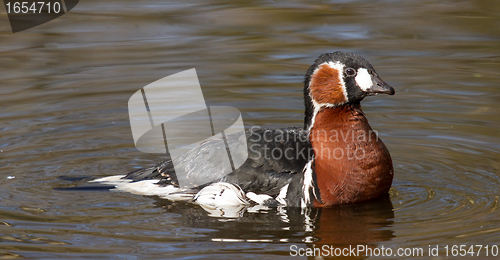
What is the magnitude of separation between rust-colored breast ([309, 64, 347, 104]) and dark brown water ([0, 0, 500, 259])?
1038mm

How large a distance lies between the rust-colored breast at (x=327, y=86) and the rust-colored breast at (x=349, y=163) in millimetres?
184

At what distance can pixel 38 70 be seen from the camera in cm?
1068

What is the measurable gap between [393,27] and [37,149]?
6868mm

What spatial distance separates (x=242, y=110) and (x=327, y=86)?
2909mm

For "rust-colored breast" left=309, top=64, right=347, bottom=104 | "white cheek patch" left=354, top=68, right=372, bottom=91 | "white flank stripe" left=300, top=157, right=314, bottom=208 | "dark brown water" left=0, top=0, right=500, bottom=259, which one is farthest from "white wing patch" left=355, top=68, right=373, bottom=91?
"dark brown water" left=0, top=0, right=500, bottom=259

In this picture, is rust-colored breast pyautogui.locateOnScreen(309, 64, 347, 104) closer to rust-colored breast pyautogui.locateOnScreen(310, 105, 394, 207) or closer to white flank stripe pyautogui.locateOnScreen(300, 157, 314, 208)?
rust-colored breast pyautogui.locateOnScreen(310, 105, 394, 207)

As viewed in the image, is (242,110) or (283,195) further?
(242,110)

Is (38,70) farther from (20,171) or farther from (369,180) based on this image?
(369,180)

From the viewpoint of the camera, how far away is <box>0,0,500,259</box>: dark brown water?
219 inches

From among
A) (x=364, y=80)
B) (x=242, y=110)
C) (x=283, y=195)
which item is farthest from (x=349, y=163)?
(x=242, y=110)

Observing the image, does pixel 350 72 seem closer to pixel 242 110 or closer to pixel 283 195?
pixel 283 195

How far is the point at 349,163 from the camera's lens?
6.21 meters

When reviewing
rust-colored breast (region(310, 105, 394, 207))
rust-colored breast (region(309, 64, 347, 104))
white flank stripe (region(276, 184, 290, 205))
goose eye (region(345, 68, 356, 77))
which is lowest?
white flank stripe (region(276, 184, 290, 205))

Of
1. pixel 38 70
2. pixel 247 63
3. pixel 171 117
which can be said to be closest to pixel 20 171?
pixel 171 117
